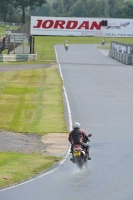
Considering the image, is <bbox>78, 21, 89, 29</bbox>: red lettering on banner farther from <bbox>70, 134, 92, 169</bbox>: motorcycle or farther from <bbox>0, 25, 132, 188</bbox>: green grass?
<bbox>70, 134, 92, 169</bbox>: motorcycle

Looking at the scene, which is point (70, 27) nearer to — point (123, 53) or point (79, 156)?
point (123, 53)

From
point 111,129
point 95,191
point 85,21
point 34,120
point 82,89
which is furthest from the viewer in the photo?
point 85,21

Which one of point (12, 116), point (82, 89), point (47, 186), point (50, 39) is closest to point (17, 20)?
point (50, 39)

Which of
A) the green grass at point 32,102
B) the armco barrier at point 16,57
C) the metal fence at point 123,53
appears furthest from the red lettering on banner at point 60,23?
the green grass at point 32,102

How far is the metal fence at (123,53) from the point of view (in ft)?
227

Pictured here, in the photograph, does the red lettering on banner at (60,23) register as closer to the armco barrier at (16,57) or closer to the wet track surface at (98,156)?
the armco barrier at (16,57)

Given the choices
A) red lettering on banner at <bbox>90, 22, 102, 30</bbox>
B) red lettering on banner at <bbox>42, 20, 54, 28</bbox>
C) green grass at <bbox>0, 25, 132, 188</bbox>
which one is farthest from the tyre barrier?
green grass at <bbox>0, 25, 132, 188</bbox>

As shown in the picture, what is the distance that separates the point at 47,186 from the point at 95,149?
6.39 metres

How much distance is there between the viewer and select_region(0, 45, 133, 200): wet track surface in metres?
14.2

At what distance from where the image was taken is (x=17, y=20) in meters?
180

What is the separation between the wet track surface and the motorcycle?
0.23 metres

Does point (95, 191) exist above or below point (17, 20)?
above

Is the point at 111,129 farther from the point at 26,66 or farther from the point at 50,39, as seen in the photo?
the point at 50,39

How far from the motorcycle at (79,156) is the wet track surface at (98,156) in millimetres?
231
